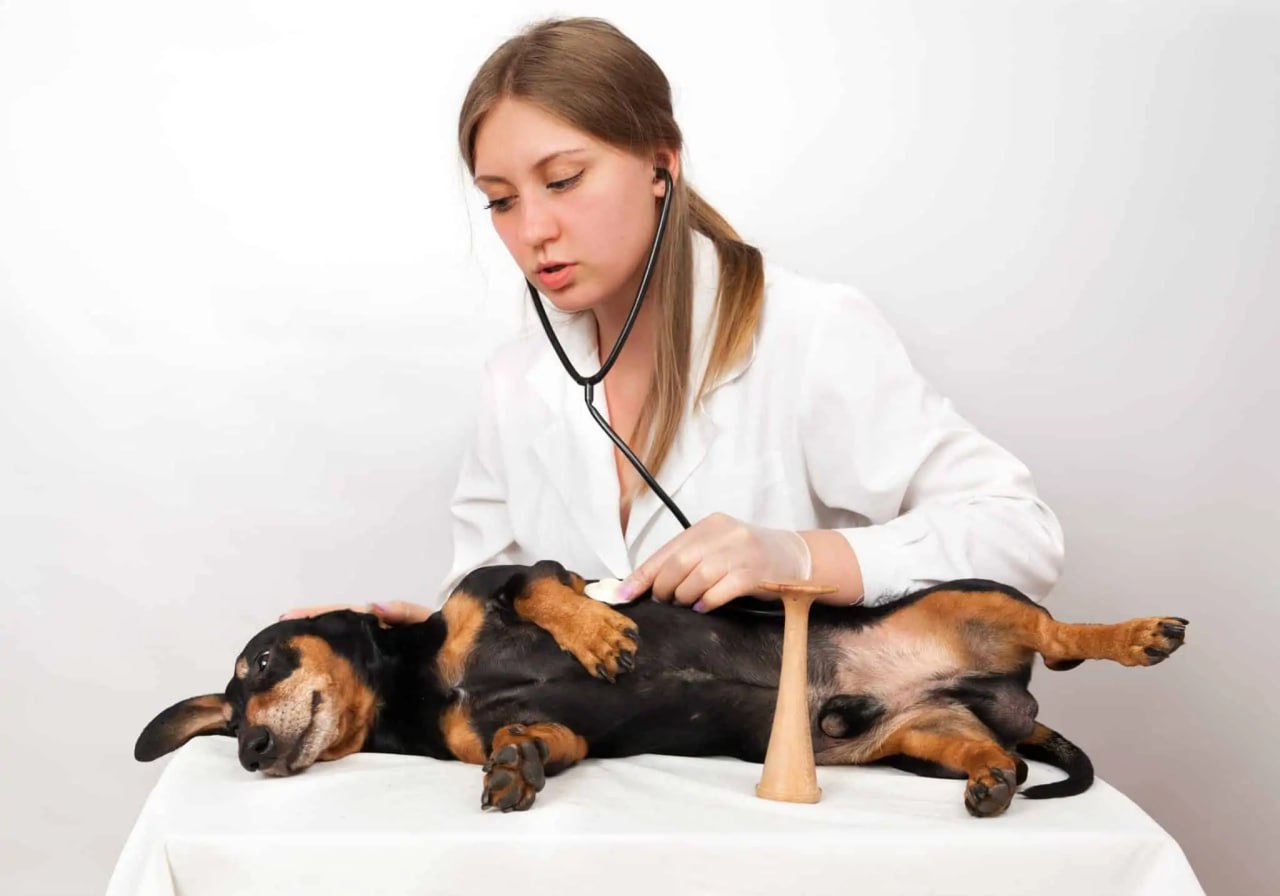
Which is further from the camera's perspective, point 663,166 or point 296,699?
point 663,166

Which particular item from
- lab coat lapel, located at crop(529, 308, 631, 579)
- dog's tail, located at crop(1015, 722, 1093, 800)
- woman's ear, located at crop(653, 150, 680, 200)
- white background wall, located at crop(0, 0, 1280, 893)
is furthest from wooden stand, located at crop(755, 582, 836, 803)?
white background wall, located at crop(0, 0, 1280, 893)

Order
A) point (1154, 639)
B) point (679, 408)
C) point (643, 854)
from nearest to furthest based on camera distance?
1. point (643, 854)
2. point (1154, 639)
3. point (679, 408)

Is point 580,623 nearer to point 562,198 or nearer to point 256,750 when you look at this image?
point 256,750

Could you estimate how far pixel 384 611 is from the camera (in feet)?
6.33

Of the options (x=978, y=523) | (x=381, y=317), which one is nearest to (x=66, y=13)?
(x=381, y=317)

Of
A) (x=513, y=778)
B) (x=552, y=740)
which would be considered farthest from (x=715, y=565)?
(x=513, y=778)

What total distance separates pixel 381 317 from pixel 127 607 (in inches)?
30.5

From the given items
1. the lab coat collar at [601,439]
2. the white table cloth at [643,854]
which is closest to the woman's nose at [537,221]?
the lab coat collar at [601,439]

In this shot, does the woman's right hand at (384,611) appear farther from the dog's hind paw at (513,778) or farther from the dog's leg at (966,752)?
the dog's leg at (966,752)

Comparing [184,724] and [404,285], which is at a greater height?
[404,285]

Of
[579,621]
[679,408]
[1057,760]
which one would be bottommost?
[1057,760]

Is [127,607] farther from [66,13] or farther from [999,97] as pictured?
[999,97]

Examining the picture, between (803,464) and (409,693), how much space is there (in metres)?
0.69

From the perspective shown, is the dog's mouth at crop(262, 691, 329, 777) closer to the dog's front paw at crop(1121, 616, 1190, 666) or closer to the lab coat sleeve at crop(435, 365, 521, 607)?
the lab coat sleeve at crop(435, 365, 521, 607)
